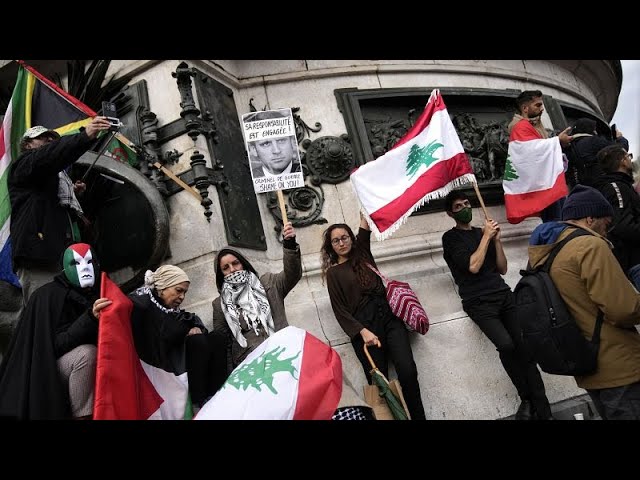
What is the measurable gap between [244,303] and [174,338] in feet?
2.15

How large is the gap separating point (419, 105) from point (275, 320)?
3.78 meters

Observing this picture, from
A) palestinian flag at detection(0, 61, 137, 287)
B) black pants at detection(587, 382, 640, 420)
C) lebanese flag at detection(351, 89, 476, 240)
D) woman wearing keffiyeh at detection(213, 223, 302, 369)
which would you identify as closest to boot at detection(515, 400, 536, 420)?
black pants at detection(587, 382, 640, 420)

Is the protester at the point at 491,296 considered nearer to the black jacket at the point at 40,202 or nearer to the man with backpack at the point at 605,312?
the man with backpack at the point at 605,312

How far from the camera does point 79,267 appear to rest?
4.20 meters

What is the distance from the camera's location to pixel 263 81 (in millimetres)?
7277

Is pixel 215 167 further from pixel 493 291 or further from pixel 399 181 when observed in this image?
pixel 493 291

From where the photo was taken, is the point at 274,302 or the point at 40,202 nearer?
the point at 40,202

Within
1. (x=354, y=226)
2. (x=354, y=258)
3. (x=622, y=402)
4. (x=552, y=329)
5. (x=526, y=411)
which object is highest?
(x=354, y=226)

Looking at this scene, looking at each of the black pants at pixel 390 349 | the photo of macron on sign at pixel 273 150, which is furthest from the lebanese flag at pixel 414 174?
the photo of macron on sign at pixel 273 150

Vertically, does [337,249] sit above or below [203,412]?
above

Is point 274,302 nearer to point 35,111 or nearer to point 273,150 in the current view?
point 273,150

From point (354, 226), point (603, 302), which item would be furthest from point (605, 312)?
point (354, 226)

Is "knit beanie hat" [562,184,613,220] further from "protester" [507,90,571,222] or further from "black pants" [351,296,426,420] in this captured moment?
"protester" [507,90,571,222]
